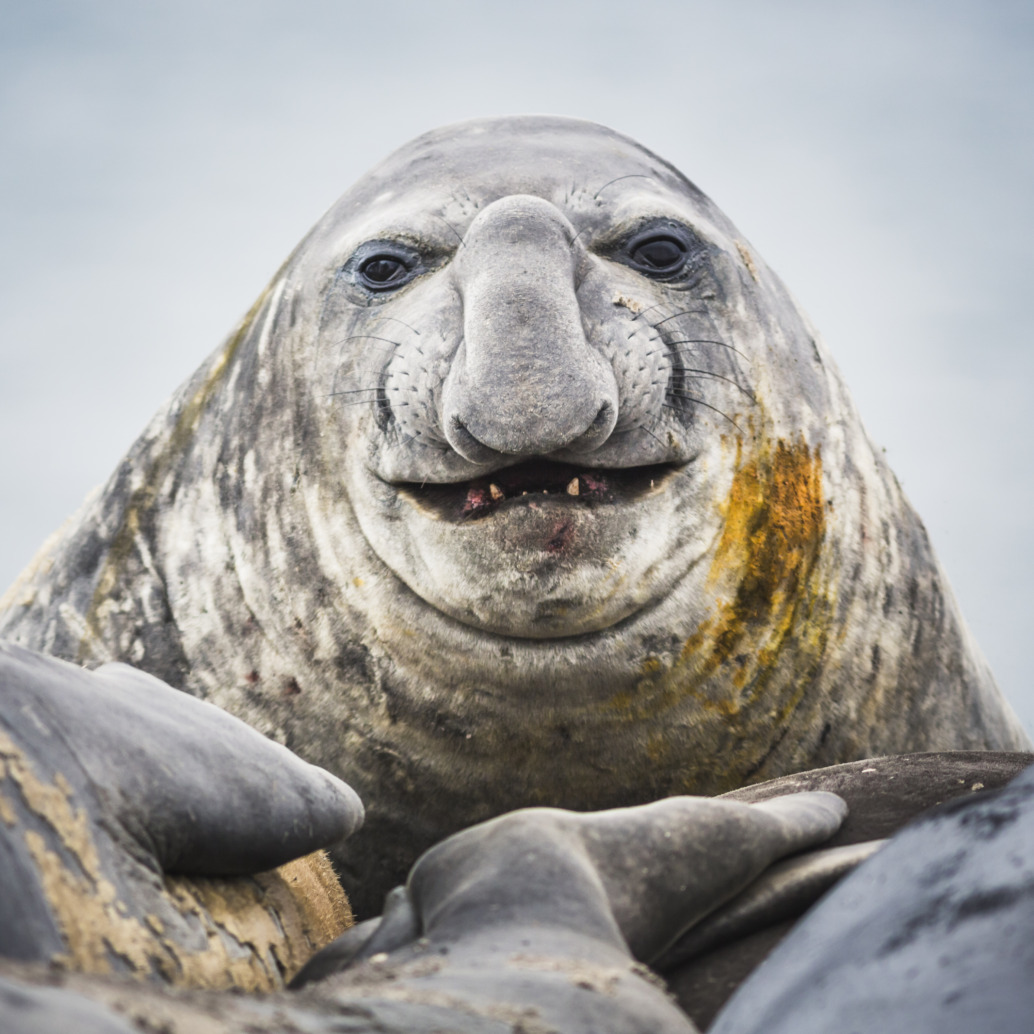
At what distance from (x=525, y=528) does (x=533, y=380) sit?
35cm

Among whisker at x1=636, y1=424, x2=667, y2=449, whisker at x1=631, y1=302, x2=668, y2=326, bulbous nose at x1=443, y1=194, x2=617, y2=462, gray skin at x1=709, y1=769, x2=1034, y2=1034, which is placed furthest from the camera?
whisker at x1=631, y1=302, x2=668, y2=326

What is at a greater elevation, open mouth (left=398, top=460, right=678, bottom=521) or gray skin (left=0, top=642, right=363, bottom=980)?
open mouth (left=398, top=460, right=678, bottom=521)

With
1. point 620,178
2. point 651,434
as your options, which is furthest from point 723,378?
point 620,178

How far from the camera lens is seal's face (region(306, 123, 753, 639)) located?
273cm

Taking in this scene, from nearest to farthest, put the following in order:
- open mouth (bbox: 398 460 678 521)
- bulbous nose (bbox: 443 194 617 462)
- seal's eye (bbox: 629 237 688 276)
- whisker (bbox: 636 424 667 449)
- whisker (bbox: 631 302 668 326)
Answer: bulbous nose (bbox: 443 194 617 462) < open mouth (bbox: 398 460 678 521) < whisker (bbox: 636 424 667 449) < whisker (bbox: 631 302 668 326) < seal's eye (bbox: 629 237 688 276)

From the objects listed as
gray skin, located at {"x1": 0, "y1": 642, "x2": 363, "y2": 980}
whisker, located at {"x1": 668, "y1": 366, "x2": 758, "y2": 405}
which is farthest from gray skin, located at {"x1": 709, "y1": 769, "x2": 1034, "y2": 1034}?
whisker, located at {"x1": 668, "y1": 366, "x2": 758, "y2": 405}

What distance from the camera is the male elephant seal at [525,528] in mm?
2904

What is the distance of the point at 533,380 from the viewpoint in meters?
2.62

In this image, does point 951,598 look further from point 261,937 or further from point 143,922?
point 143,922

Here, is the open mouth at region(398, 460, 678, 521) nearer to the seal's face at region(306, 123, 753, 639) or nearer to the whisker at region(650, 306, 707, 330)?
the seal's face at region(306, 123, 753, 639)

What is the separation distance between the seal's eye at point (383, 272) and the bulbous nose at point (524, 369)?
466 millimetres

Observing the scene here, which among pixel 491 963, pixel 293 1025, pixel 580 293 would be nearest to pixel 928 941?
pixel 491 963

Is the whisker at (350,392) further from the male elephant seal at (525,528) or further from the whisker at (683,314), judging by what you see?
the whisker at (683,314)

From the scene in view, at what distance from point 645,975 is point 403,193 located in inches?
100
